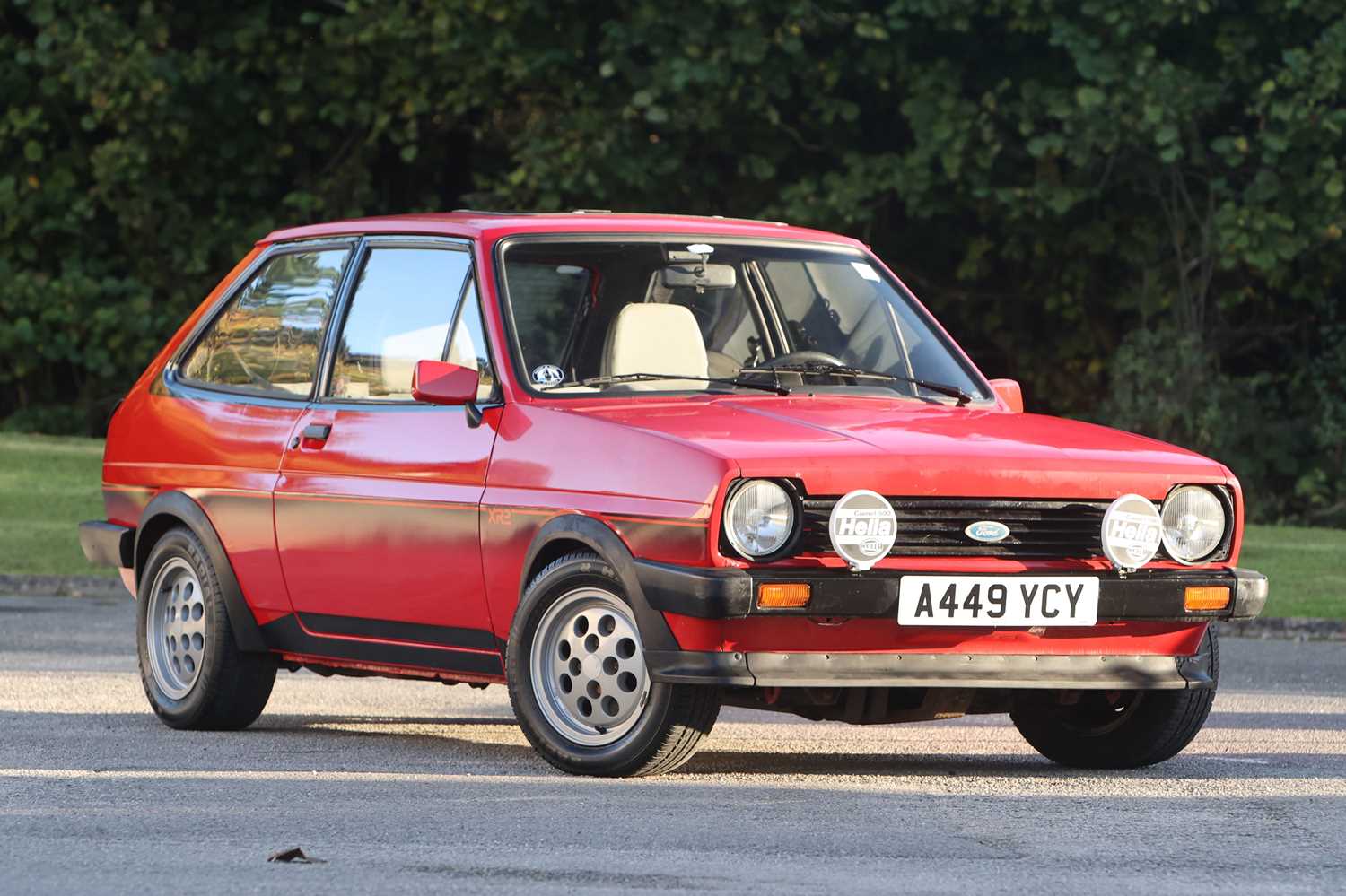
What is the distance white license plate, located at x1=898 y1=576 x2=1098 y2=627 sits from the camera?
24.1ft

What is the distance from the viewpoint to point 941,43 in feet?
79.9

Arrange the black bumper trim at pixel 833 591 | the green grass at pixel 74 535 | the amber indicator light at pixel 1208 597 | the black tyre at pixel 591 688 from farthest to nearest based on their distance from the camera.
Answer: the green grass at pixel 74 535 < the amber indicator light at pixel 1208 597 < the black tyre at pixel 591 688 < the black bumper trim at pixel 833 591

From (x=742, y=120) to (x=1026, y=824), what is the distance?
18208mm

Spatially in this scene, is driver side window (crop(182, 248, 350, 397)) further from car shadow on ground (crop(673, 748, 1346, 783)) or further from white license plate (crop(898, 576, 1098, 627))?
white license plate (crop(898, 576, 1098, 627))

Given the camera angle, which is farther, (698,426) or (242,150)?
(242,150)

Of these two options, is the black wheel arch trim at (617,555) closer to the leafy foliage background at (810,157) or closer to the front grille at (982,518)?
the front grille at (982,518)

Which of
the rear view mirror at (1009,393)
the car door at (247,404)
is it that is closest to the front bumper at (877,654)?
the rear view mirror at (1009,393)

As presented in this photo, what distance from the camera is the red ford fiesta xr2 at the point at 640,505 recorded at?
23.9 feet

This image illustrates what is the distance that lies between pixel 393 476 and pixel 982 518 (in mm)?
1980

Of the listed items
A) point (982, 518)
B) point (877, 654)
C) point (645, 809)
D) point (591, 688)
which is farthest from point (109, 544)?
point (982, 518)

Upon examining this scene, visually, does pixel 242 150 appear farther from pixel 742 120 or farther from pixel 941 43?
pixel 941 43

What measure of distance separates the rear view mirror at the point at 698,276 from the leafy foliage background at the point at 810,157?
14.1 m

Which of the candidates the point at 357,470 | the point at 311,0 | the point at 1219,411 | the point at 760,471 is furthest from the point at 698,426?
the point at 311,0

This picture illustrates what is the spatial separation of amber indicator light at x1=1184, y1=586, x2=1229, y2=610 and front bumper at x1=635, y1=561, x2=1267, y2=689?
19 mm
